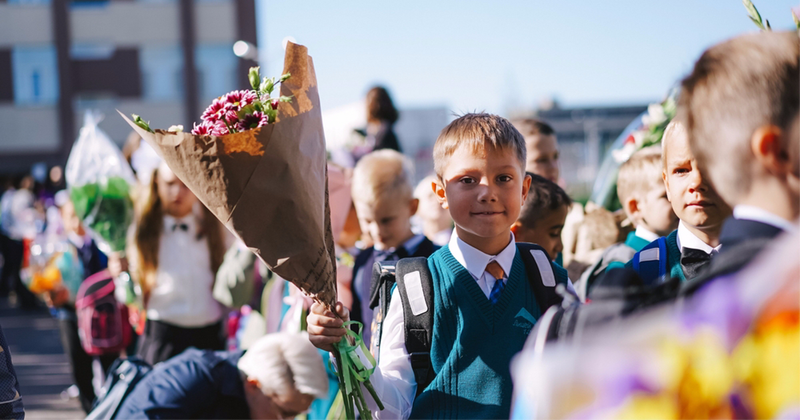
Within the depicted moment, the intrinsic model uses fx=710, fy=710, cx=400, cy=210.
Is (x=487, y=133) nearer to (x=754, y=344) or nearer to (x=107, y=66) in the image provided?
(x=754, y=344)

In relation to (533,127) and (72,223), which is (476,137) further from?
(72,223)

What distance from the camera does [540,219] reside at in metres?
3.12

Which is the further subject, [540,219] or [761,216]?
[540,219]

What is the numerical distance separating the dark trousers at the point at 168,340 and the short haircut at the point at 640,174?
2670 mm

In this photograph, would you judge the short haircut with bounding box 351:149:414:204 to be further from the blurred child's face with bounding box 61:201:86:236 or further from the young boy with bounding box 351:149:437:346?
the blurred child's face with bounding box 61:201:86:236

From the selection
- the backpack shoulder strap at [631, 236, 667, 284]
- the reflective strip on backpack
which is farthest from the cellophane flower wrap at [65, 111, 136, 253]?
the backpack shoulder strap at [631, 236, 667, 284]

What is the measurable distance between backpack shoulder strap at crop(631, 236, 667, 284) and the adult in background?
5.72ft

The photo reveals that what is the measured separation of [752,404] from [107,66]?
87.1 feet

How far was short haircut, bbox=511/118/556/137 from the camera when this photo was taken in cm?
395

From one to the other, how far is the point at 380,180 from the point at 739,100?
242 centimetres

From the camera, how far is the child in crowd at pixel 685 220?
79.6 inches

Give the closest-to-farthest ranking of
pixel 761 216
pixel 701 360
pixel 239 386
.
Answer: pixel 701 360 < pixel 761 216 < pixel 239 386

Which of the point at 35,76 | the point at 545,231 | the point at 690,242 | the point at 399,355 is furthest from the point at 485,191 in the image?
the point at 35,76

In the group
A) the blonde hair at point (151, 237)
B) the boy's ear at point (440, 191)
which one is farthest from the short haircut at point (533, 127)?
the blonde hair at point (151, 237)
